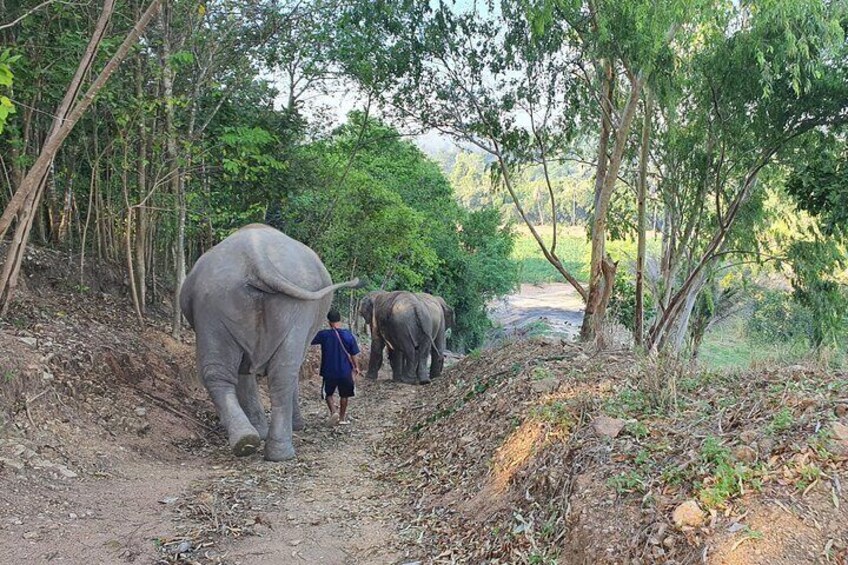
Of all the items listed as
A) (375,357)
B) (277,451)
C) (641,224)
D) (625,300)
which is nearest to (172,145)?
(277,451)

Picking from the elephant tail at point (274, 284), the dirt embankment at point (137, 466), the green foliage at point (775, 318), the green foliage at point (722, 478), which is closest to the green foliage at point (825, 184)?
the dirt embankment at point (137, 466)

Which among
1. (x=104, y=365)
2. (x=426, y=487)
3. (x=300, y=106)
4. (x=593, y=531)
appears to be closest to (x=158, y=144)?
(x=104, y=365)

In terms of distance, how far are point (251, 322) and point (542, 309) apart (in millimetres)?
40995

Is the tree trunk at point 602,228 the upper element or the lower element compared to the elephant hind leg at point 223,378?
upper

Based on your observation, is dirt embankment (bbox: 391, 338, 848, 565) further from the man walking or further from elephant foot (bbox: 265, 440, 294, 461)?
the man walking

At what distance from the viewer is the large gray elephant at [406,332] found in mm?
14570

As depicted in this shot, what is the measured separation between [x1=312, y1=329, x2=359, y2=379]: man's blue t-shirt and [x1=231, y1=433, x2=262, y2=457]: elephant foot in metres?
2.68

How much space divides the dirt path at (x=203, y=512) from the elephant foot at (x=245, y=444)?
210 millimetres

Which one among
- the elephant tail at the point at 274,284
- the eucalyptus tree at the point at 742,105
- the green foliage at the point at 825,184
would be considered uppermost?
the eucalyptus tree at the point at 742,105

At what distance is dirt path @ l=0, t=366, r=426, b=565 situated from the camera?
14.6 ft

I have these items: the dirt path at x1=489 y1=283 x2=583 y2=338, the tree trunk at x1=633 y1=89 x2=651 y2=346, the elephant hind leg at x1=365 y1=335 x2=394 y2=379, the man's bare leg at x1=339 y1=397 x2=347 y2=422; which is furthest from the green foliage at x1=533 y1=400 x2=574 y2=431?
the dirt path at x1=489 y1=283 x2=583 y2=338

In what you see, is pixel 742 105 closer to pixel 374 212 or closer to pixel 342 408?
pixel 342 408

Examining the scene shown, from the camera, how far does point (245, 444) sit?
667 cm

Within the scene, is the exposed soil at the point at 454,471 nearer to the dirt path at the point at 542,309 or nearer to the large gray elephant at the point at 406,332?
the large gray elephant at the point at 406,332
